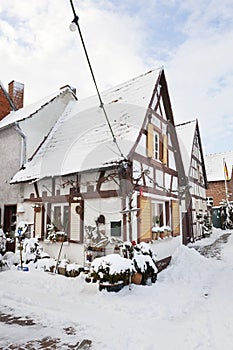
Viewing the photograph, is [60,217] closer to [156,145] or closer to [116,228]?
[116,228]

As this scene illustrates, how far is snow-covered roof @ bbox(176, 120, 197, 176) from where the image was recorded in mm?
15865

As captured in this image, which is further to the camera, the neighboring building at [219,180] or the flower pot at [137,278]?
the neighboring building at [219,180]

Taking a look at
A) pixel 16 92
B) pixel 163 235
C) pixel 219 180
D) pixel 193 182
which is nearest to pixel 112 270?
pixel 163 235

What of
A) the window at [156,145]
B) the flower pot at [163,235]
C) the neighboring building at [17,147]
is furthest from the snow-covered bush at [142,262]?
the neighboring building at [17,147]

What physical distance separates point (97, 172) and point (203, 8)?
4.69 meters

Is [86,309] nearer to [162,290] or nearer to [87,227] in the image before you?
[162,290]

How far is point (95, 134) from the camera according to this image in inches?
355

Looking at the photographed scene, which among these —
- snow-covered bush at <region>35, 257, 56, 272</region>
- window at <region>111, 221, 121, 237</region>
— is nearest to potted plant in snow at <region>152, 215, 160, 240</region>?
window at <region>111, 221, 121, 237</region>

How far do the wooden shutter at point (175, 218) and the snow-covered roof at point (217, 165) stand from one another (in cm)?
1588

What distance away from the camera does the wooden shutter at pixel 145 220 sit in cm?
795

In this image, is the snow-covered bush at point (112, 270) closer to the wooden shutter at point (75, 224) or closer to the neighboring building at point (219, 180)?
the wooden shutter at point (75, 224)

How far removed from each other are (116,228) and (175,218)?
3.96 m

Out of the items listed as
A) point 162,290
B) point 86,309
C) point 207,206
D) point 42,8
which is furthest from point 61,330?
point 207,206

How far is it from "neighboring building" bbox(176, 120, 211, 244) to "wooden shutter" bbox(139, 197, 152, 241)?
6.18 meters
